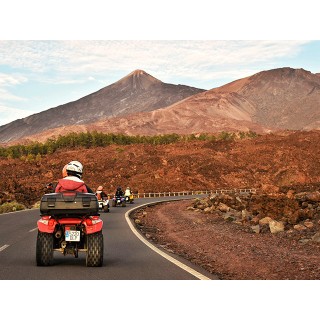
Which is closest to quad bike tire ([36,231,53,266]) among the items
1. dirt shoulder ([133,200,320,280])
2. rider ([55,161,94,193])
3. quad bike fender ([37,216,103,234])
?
quad bike fender ([37,216,103,234])

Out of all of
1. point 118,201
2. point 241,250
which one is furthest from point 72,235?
point 118,201

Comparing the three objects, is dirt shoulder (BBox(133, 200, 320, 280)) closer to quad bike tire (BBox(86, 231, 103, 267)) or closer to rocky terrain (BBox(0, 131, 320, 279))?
rocky terrain (BBox(0, 131, 320, 279))

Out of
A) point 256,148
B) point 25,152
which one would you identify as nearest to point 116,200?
point 256,148

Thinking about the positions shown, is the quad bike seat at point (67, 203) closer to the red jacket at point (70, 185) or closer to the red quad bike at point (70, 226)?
the red quad bike at point (70, 226)

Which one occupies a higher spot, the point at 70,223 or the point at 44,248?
the point at 70,223

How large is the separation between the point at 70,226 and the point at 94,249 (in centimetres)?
60

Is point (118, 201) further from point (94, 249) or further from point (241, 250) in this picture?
point (94, 249)

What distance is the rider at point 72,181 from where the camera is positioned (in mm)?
10141

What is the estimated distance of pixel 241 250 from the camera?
14.8 meters

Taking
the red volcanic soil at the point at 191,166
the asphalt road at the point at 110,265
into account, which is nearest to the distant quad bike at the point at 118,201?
the asphalt road at the point at 110,265

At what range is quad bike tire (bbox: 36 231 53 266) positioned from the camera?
1016 cm

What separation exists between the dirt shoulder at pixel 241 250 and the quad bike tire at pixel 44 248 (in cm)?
312

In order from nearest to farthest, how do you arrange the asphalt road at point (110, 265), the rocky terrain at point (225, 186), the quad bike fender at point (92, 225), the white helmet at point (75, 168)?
the asphalt road at point (110, 265) → the quad bike fender at point (92, 225) → the white helmet at point (75, 168) → the rocky terrain at point (225, 186)

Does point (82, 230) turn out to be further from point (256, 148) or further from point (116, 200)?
point (256, 148)
